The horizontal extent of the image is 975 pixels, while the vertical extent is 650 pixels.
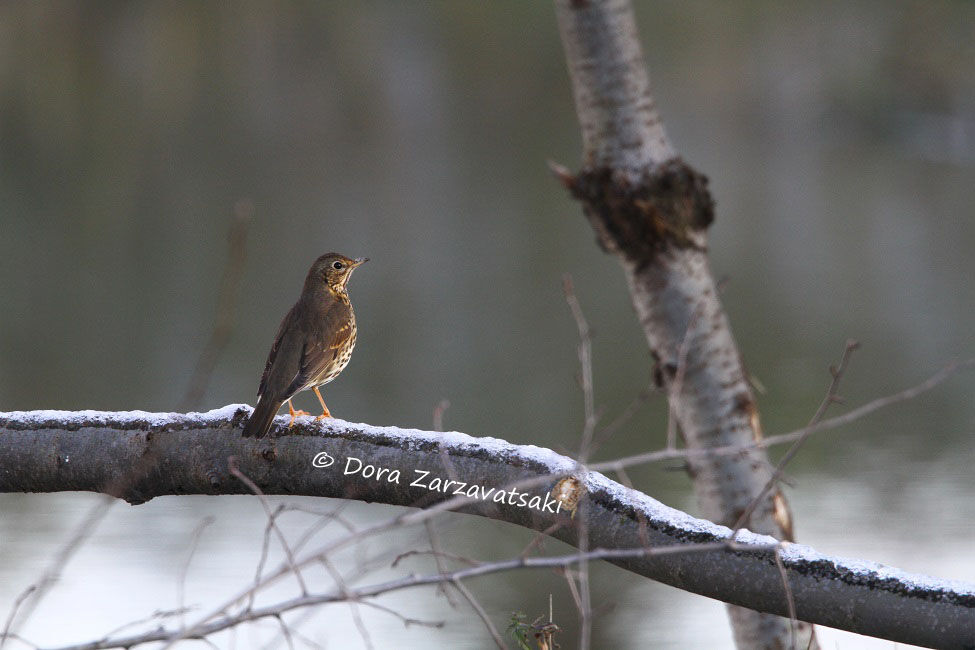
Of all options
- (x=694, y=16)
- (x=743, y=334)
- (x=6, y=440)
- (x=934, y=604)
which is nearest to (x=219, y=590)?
(x=6, y=440)

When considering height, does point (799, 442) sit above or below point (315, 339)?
below

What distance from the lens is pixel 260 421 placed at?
3.12 m

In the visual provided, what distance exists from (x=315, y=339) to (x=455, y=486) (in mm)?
1014

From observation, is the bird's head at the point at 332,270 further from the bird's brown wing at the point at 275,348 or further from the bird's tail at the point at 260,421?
the bird's tail at the point at 260,421

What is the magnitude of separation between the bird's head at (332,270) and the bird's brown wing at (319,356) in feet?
0.79

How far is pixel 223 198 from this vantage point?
23.4 m

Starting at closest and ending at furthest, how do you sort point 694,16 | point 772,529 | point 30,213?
1. point 772,529
2. point 30,213
3. point 694,16

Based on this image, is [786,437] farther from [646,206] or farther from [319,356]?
[646,206]

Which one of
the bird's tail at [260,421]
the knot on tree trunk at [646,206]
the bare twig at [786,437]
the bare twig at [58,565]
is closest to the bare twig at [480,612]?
the bare twig at [786,437]

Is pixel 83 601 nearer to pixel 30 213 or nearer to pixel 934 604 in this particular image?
pixel 934 604

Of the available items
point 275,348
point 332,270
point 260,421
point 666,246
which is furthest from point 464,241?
point 260,421

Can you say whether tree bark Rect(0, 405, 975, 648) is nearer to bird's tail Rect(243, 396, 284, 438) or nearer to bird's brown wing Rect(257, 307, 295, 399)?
bird's tail Rect(243, 396, 284, 438)

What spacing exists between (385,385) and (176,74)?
23.4 m

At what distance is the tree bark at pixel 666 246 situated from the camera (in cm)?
460
